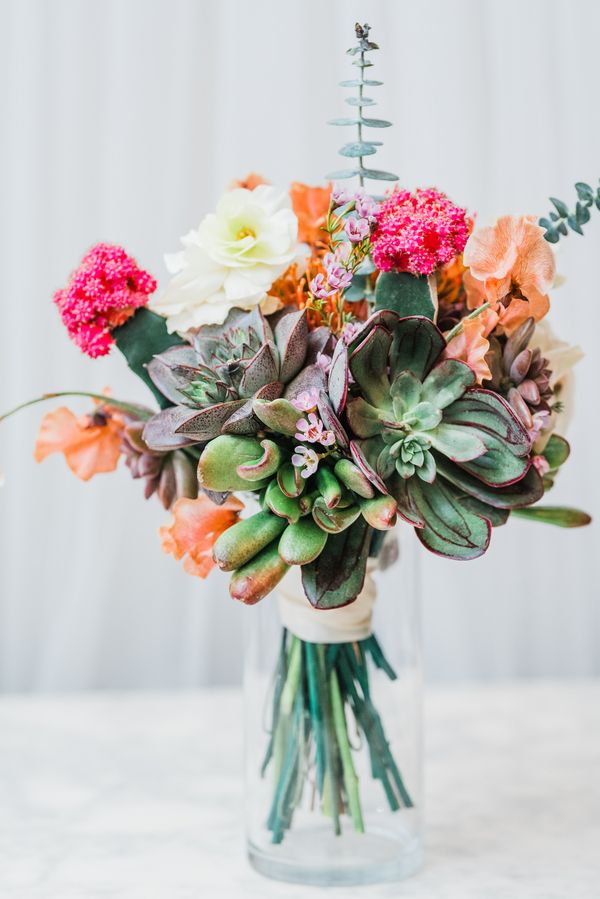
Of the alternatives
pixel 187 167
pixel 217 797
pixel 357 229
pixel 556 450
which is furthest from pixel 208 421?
pixel 187 167

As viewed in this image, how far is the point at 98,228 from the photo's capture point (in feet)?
4.45

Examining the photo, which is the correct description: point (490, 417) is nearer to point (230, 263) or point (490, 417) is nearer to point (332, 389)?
point (332, 389)

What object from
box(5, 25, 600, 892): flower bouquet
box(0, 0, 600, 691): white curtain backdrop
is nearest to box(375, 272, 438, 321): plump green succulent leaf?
box(5, 25, 600, 892): flower bouquet

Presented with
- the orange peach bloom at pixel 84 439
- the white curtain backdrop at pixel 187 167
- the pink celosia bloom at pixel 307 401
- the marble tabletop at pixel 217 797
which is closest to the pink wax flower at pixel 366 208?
the pink celosia bloom at pixel 307 401

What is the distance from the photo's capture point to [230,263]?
68 centimetres

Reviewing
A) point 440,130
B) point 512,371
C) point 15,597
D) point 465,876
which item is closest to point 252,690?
point 465,876

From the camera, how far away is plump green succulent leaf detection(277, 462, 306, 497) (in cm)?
60

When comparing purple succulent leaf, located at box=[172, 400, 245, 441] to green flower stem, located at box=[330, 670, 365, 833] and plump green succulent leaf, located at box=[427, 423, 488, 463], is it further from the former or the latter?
green flower stem, located at box=[330, 670, 365, 833]

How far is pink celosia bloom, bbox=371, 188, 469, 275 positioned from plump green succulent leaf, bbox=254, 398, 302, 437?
0.37ft

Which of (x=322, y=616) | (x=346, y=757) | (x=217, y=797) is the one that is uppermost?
(x=322, y=616)

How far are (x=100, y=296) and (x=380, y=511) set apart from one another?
0.75 feet

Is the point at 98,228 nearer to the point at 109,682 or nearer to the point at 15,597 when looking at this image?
the point at 15,597

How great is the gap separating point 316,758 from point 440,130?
87cm

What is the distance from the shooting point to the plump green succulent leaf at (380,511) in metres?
0.58
